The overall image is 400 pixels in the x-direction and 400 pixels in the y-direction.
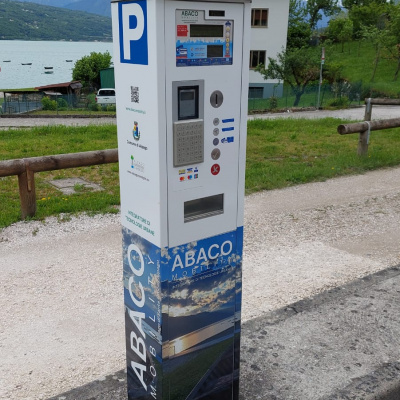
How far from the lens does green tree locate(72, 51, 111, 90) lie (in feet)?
152

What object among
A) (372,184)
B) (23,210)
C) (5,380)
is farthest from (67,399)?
(372,184)

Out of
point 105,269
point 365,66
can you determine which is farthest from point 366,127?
→ point 365,66

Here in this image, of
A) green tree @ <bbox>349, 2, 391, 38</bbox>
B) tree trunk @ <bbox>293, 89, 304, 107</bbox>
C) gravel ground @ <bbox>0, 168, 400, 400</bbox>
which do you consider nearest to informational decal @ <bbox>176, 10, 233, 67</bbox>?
gravel ground @ <bbox>0, 168, 400, 400</bbox>

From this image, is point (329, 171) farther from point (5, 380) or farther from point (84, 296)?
point (5, 380)

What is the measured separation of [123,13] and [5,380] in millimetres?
2732

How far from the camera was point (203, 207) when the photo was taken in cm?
302

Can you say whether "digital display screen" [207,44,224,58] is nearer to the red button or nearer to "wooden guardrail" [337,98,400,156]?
the red button

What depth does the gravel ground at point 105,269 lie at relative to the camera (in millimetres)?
4062

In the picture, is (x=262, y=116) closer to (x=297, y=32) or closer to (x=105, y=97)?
(x=105, y=97)

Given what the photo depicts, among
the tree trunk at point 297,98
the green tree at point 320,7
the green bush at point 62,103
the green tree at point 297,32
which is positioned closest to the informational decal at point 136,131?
the tree trunk at point 297,98

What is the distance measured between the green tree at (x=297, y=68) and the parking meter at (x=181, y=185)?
91.2 feet

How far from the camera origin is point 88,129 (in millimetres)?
15484

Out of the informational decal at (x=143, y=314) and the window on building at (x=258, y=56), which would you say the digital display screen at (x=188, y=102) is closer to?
the informational decal at (x=143, y=314)

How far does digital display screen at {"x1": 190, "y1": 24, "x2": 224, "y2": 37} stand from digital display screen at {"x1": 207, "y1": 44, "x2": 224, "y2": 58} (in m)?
0.05
